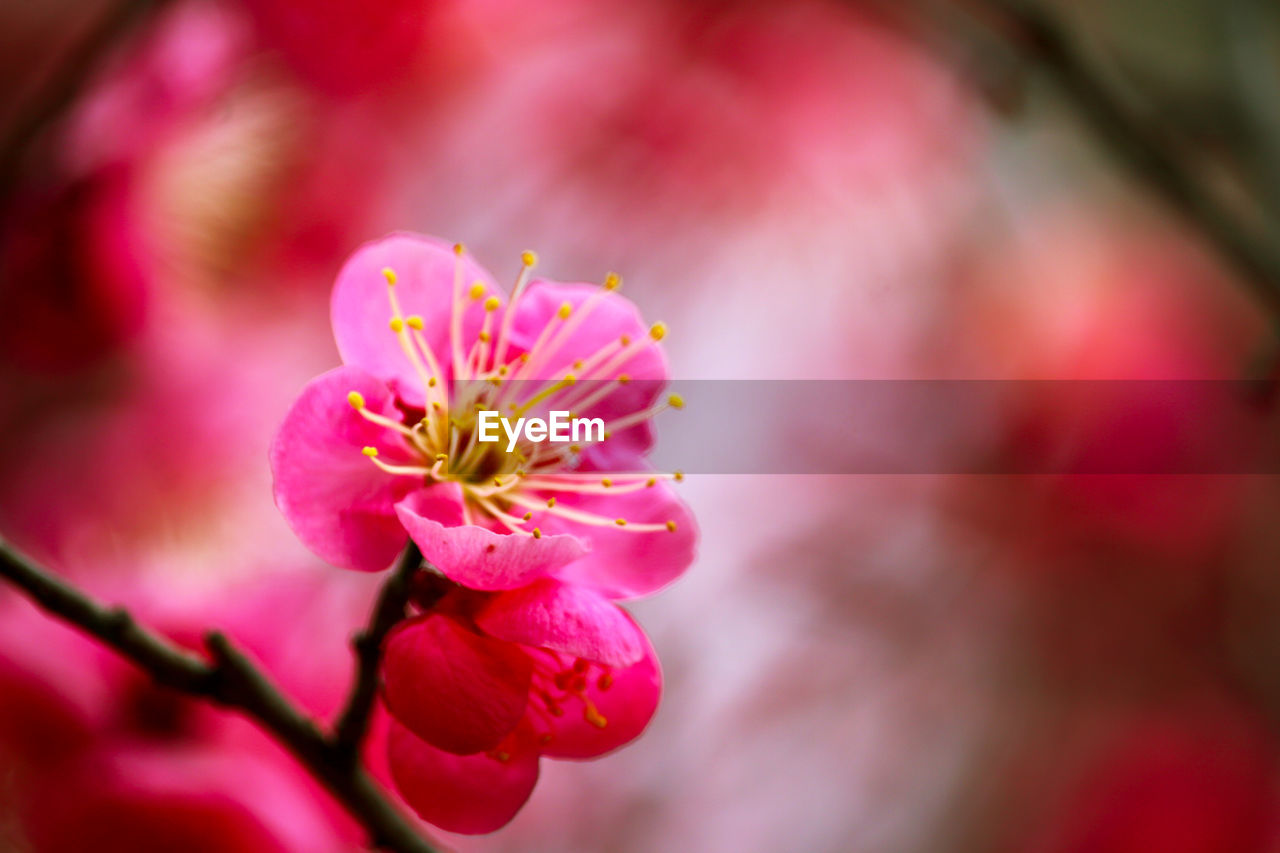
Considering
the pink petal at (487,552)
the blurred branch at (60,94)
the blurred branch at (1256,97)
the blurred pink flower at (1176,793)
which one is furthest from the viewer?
the blurred pink flower at (1176,793)

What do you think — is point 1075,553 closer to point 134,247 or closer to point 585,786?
point 585,786

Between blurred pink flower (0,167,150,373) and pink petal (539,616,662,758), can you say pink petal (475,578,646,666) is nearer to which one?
pink petal (539,616,662,758)

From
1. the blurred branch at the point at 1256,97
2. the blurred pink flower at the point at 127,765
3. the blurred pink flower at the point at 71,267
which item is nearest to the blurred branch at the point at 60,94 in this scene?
the blurred pink flower at the point at 71,267

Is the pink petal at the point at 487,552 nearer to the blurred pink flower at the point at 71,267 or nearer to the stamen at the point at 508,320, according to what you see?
the stamen at the point at 508,320

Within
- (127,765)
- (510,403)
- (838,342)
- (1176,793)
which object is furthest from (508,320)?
(1176,793)

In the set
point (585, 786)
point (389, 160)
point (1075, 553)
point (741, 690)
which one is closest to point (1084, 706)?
point (1075, 553)

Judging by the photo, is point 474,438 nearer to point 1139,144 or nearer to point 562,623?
point 562,623

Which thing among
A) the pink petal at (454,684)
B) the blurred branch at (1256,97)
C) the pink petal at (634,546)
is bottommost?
the pink petal at (454,684)

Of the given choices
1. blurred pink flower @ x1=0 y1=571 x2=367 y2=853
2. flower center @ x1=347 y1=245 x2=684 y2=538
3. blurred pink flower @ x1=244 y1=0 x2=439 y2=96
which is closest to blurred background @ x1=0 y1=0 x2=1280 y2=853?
blurred pink flower @ x1=244 y1=0 x2=439 y2=96
